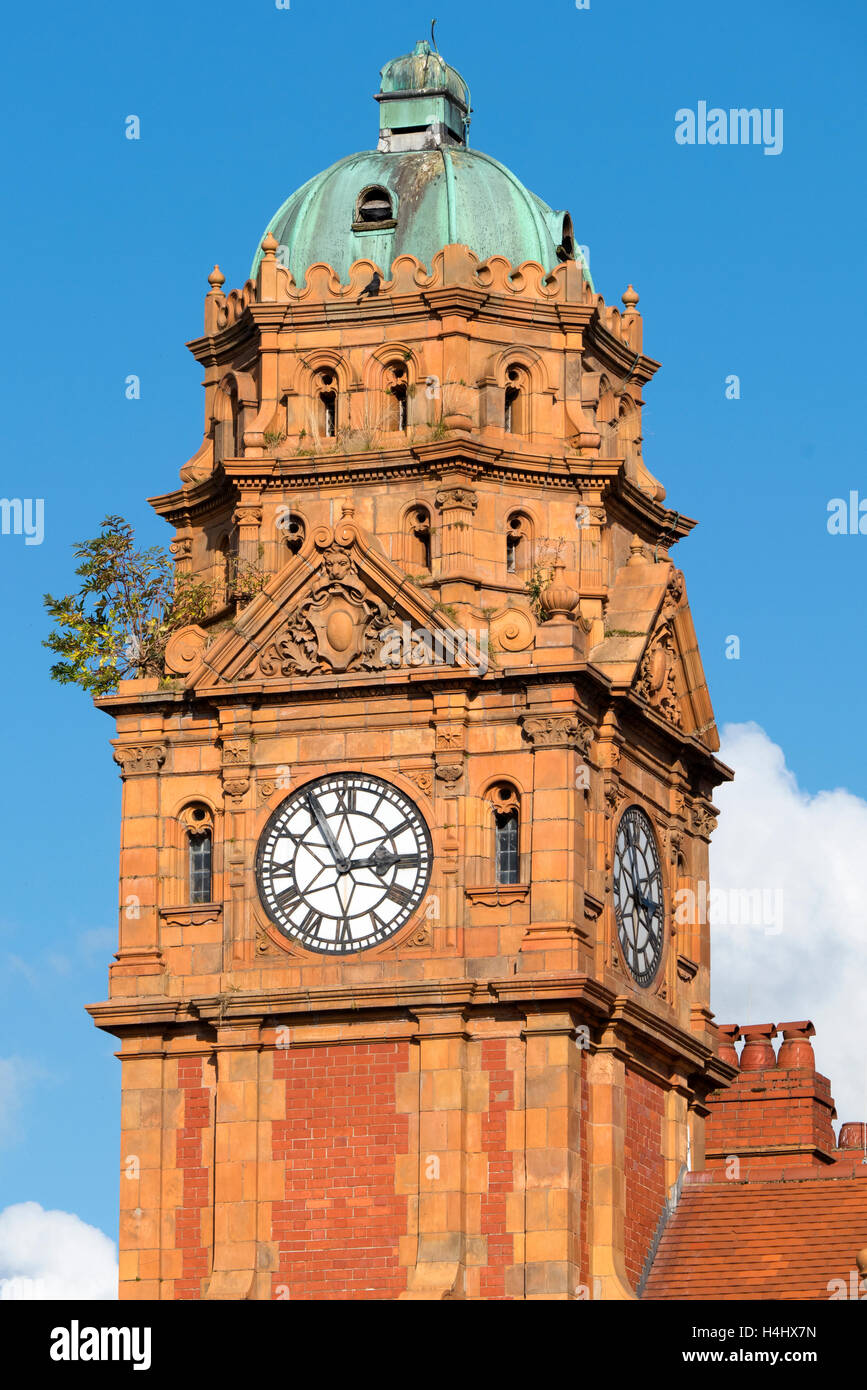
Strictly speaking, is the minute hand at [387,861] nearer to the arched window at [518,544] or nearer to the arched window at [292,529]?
the arched window at [518,544]

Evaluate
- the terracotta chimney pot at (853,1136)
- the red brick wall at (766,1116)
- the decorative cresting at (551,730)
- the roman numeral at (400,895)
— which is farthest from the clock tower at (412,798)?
the terracotta chimney pot at (853,1136)

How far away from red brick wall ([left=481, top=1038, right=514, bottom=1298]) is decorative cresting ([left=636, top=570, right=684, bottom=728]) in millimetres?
8104

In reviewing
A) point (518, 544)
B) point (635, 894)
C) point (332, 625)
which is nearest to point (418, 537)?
point (518, 544)

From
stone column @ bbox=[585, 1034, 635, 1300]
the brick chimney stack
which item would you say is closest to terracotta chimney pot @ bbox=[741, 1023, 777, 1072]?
the brick chimney stack

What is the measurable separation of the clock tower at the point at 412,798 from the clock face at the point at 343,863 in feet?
0.18

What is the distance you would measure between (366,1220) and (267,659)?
10319mm

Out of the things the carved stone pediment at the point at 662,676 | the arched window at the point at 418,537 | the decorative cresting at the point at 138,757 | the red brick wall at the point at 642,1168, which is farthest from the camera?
the carved stone pediment at the point at 662,676

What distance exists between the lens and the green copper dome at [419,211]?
9094 centimetres

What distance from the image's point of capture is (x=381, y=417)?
89.6 meters

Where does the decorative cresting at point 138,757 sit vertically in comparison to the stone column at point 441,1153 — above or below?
above
